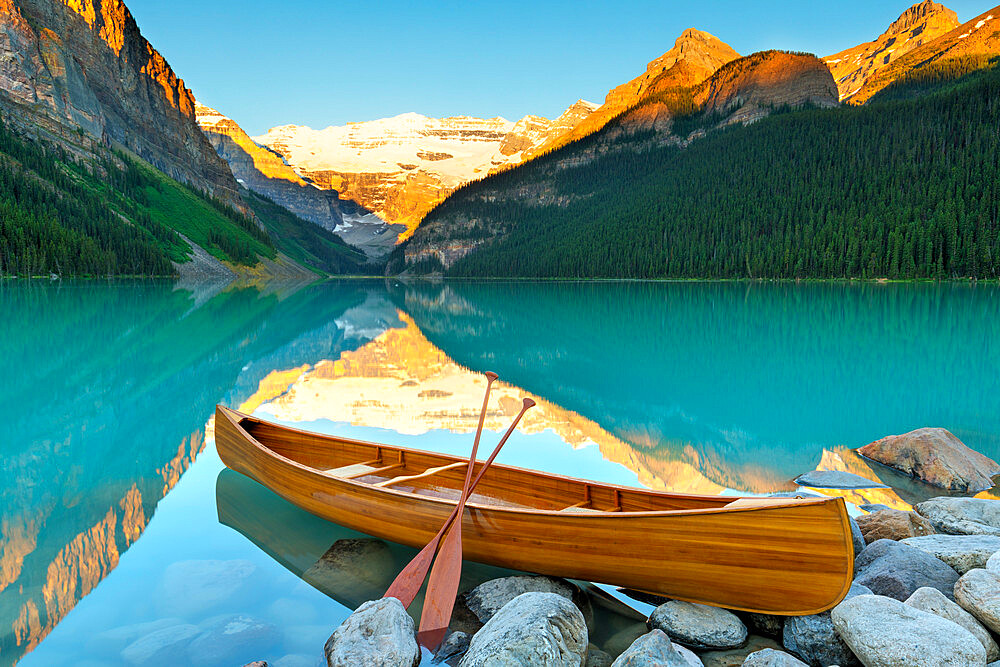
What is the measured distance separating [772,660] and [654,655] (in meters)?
1.09

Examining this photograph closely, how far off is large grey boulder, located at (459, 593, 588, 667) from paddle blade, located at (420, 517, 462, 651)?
41.0 inches

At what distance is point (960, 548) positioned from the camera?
23.9ft

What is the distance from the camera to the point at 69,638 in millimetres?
6797

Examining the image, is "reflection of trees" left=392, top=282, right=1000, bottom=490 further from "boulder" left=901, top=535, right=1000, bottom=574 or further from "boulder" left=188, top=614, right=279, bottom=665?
"boulder" left=188, top=614, right=279, bottom=665

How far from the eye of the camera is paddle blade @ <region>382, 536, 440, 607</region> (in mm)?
7102

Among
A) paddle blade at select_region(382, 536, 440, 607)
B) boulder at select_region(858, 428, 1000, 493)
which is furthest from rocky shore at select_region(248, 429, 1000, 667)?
boulder at select_region(858, 428, 1000, 493)

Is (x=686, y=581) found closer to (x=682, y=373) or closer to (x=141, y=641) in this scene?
(x=141, y=641)

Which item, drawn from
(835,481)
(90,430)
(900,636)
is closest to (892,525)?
(835,481)

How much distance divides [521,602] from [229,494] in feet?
25.0

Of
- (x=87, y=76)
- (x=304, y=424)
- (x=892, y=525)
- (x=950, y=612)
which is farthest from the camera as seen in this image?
(x=87, y=76)

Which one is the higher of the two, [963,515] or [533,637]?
[533,637]

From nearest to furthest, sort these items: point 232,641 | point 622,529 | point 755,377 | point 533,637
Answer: point 533,637
point 622,529
point 232,641
point 755,377

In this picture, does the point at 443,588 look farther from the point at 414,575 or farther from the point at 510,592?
the point at 510,592

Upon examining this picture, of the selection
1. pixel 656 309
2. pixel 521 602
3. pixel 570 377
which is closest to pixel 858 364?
pixel 570 377
